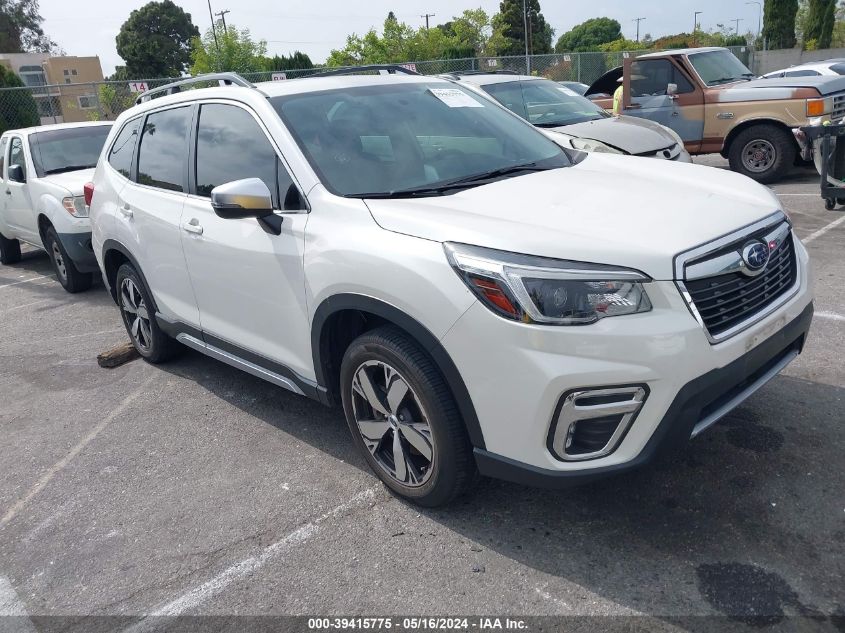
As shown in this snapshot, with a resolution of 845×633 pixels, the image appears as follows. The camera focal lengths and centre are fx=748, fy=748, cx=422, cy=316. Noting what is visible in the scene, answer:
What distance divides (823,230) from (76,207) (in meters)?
7.57

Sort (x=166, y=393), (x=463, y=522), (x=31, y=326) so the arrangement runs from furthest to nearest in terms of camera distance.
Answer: (x=31, y=326), (x=166, y=393), (x=463, y=522)

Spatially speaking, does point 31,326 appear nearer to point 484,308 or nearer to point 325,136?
point 325,136

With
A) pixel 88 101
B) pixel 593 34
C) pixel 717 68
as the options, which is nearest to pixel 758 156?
pixel 717 68

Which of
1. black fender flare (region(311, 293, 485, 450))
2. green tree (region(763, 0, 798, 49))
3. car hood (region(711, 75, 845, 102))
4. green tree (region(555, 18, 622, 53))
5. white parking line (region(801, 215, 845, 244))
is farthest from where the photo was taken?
green tree (region(555, 18, 622, 53))

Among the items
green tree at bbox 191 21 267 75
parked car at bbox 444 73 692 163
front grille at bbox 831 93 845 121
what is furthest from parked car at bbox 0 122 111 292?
green tree at bbox 191 21 267 75

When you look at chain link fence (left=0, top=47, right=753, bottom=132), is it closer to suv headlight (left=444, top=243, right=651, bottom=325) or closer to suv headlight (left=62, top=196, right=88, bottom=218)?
suv headlight (left=62, top=196, right=88, bottom=218)

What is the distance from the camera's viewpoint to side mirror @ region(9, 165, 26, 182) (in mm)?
8594

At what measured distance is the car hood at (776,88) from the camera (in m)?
10.0

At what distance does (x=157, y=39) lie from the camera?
3585 inches

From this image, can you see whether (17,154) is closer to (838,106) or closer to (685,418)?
(685,418)

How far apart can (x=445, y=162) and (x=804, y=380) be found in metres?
2.36

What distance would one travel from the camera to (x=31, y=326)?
7.11 metres

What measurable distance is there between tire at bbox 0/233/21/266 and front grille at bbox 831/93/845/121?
11.4 metres

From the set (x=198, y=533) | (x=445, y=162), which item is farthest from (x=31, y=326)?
(x=445, y=162)
